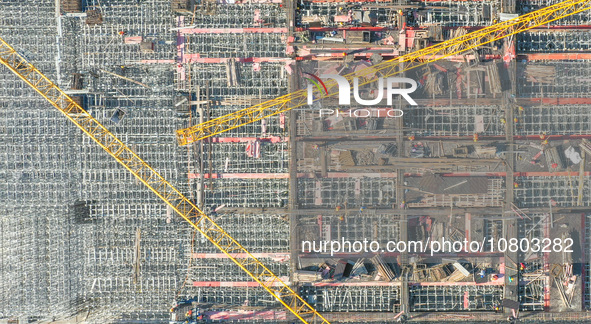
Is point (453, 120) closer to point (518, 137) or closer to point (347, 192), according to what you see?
point (518, 137)

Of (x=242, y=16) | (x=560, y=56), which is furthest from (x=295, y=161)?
(x=560, y=56)

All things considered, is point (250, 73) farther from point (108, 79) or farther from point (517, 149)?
point (517, 149)

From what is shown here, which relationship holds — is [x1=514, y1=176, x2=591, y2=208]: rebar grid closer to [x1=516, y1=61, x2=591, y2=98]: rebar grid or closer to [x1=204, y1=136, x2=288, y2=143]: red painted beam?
[x1=516, y1=61, x2=591, y2=98]: rebar grid

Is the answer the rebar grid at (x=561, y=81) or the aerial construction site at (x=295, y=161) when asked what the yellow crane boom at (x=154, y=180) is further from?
the rebar grid at (x=561, y=81)

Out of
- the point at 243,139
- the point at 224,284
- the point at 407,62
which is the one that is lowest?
the point at 224,284

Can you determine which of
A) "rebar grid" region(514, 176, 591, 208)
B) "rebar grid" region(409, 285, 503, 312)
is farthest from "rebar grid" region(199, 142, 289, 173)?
"rebar grid" region(514, 176, 591, 208)

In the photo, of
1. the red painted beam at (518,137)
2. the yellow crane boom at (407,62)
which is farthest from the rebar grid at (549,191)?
the yellow crane boom at (407,62)
